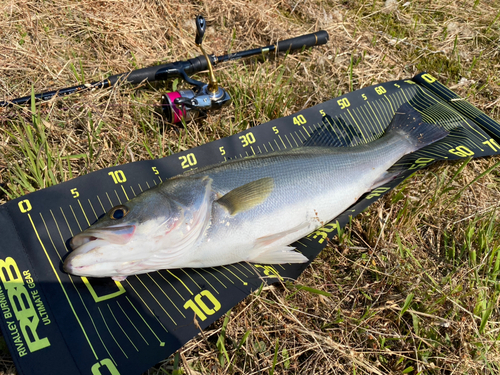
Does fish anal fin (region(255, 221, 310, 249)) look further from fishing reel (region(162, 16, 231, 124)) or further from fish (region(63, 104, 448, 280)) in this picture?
fishing reel (region(162, 16, 231, 124))

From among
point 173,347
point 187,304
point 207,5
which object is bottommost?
point 173,347

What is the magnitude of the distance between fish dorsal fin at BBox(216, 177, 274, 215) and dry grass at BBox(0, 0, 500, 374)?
2.17 ft

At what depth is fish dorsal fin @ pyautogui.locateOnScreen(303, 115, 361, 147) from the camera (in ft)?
11.5

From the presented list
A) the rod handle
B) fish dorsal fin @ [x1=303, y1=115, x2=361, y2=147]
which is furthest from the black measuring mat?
the rod handle

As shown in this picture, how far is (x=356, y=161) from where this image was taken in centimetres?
305

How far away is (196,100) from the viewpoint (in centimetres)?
337

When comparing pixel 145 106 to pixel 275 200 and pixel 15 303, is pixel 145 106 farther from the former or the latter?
pixel 15 303

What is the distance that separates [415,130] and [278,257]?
215 cm

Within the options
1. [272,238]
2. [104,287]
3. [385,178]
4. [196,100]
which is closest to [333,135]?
[385,178]

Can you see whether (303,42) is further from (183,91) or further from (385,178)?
(385,178)

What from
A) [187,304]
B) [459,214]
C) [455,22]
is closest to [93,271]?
[187,304]

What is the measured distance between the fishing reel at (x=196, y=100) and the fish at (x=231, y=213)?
0.95 meters

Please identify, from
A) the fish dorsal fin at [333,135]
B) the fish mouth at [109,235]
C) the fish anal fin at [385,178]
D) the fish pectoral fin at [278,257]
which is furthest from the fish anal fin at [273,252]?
the fish dorsal fin at [333,135]

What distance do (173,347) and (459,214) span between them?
9.24 feet
